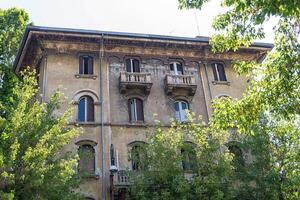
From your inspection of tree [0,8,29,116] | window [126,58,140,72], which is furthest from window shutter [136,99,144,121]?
tree [0,8,29,116]

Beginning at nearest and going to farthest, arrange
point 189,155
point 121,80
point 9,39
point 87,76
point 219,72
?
point 189,155
point 121,80
point 87,76
point 219,72
point 9,39

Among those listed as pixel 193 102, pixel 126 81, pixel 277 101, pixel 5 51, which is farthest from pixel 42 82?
pixel 277 101

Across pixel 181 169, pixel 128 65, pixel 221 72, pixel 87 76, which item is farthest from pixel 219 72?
pixel 181 169

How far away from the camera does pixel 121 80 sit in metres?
21.4

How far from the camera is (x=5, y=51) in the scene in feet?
85.9

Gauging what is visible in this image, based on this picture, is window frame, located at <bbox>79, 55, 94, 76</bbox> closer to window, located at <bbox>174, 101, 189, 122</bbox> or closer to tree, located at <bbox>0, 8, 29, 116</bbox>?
window, located at <bbox>174, 101, 189, 122</bbox>

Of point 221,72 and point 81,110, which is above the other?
point 221,72

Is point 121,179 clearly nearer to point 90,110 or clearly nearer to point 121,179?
point 121,179

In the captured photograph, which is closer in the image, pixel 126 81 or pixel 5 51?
pixel 126 81

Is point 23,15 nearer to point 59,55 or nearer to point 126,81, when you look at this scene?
point 59,55

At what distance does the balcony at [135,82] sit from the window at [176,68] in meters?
1.98

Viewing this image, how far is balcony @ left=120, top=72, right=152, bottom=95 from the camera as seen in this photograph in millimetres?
21406

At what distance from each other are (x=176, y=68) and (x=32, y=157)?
39.4ft

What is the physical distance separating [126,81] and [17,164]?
910 cm
